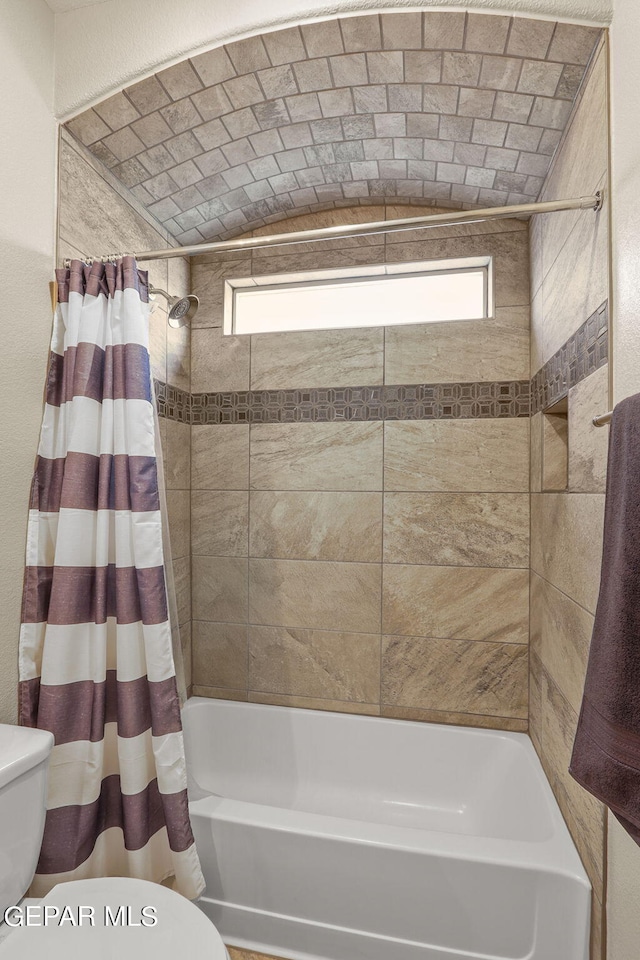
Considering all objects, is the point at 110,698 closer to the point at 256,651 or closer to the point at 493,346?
the point at 256,651

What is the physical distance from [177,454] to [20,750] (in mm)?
1252

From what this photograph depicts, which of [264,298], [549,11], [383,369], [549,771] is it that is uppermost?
[549,11]

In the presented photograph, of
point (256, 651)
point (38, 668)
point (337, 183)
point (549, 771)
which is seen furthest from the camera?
point (256, 651)

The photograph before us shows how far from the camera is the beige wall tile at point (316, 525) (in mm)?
2035

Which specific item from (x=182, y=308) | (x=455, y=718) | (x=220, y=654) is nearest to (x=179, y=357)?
(x=182, y=308)

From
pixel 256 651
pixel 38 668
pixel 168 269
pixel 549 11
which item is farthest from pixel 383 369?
pixel 38 668

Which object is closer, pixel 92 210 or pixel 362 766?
pixel 92 210

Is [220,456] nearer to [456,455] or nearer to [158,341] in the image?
[158,341]

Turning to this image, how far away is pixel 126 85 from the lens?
1.43 m

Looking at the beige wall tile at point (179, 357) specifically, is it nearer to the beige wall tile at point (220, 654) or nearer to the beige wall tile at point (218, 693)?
the beige wall tile at point (220, 654)

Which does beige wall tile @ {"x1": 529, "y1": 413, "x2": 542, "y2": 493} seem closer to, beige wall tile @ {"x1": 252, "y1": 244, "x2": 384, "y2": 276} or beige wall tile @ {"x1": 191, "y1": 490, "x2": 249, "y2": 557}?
beige wall tile @ {"x1": 252, "y1": 244, "x2": 384, "y2": 276}

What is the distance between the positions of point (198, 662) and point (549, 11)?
8.01 feet

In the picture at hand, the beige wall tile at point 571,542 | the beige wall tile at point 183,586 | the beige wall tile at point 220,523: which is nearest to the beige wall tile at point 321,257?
the beige wall tile at point 220,523

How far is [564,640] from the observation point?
1.45 m
